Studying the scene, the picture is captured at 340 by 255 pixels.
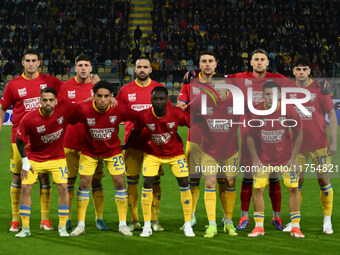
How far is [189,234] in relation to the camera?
840 centimetres

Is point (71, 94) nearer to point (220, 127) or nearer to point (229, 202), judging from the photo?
point (220, 127)

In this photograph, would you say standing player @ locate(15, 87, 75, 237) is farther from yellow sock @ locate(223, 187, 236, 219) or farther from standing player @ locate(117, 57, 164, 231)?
yellow sock @ locate(223, 187, 236, 219)

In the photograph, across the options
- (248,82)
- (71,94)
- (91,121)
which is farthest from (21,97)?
(248,82)

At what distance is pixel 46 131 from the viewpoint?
8.27 meters

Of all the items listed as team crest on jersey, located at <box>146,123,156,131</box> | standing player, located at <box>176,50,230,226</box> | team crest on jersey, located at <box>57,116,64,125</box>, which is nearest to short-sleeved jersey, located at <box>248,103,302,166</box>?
standing player, located at <box>176,50,230,226</box>

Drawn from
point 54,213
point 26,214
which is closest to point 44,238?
point 26,214

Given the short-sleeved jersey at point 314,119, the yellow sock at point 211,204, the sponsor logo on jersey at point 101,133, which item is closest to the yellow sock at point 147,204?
the yellow sock at point 211,204

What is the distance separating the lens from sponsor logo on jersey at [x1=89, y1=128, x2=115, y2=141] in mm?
8430

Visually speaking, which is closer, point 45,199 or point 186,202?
point 186,202

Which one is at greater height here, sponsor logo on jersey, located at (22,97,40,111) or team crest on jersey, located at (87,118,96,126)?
sponsor logo on jersey, located at (22,97,40,111)

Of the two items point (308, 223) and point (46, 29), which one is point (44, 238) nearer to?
point (308, 223)

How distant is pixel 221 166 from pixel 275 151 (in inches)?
29.6

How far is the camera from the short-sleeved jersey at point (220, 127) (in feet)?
28.3

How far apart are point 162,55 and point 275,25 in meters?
5.45
